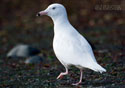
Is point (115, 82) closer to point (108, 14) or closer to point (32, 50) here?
point (32, 50)

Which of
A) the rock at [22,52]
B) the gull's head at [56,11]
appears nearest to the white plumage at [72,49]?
the gull's head at [56,11]

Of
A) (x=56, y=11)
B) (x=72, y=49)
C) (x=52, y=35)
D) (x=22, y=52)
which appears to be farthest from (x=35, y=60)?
(x=52, y=35)

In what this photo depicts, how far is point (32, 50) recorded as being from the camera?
520 inches

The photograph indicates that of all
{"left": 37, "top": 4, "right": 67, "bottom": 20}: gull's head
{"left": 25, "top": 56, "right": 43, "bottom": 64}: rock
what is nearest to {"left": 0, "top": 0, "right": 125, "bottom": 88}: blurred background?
{"left": 25, "top": 56, "right": 43, "bottom": 64}: rock

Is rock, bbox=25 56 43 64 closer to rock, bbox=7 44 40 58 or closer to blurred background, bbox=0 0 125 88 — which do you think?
blurred background, bbox=0 0 125 88

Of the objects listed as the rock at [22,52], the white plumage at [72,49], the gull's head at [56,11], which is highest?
the gull's head at [56,11]

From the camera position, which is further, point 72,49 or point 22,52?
point 22,52

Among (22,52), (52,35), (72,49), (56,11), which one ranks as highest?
(56,11)

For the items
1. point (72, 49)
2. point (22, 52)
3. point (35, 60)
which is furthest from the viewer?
point (22, 52)

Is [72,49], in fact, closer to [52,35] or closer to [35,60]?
[35,60]

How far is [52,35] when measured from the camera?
53.5ft

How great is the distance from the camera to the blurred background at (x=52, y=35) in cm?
890

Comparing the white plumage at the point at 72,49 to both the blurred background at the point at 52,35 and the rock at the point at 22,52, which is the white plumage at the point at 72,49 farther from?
the rock at the point at 22,52

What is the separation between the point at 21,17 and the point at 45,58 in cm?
753
